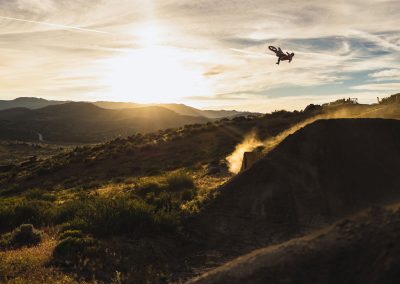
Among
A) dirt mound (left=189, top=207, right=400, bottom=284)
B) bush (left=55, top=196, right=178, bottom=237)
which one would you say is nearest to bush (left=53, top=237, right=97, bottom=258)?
bush (left=55, top=196, right=178, bottom=237)

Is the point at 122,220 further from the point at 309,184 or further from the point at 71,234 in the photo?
the point at 309,184

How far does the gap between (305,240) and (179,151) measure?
4495 centimetres

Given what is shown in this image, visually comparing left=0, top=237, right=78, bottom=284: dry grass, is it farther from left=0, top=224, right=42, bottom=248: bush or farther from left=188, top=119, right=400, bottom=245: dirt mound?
left=188, top=119, right=400, bottom=245: dirt mound

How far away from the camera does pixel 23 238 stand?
55.3 ft

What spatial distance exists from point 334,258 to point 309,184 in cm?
769

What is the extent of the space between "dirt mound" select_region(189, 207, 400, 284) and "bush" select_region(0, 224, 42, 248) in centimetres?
1029

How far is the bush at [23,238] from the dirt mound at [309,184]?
6.16 m

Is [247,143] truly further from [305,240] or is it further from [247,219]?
[305,240]

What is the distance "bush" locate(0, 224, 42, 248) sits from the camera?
54.4 feet

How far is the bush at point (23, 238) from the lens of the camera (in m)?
16.6

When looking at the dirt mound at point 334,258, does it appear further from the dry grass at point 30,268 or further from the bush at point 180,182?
the bush at point 180,182

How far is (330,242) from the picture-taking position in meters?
8.27

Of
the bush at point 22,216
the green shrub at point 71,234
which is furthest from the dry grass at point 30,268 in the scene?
the bush at point 22,216

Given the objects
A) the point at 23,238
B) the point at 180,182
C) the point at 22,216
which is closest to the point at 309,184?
the point at 23,238
